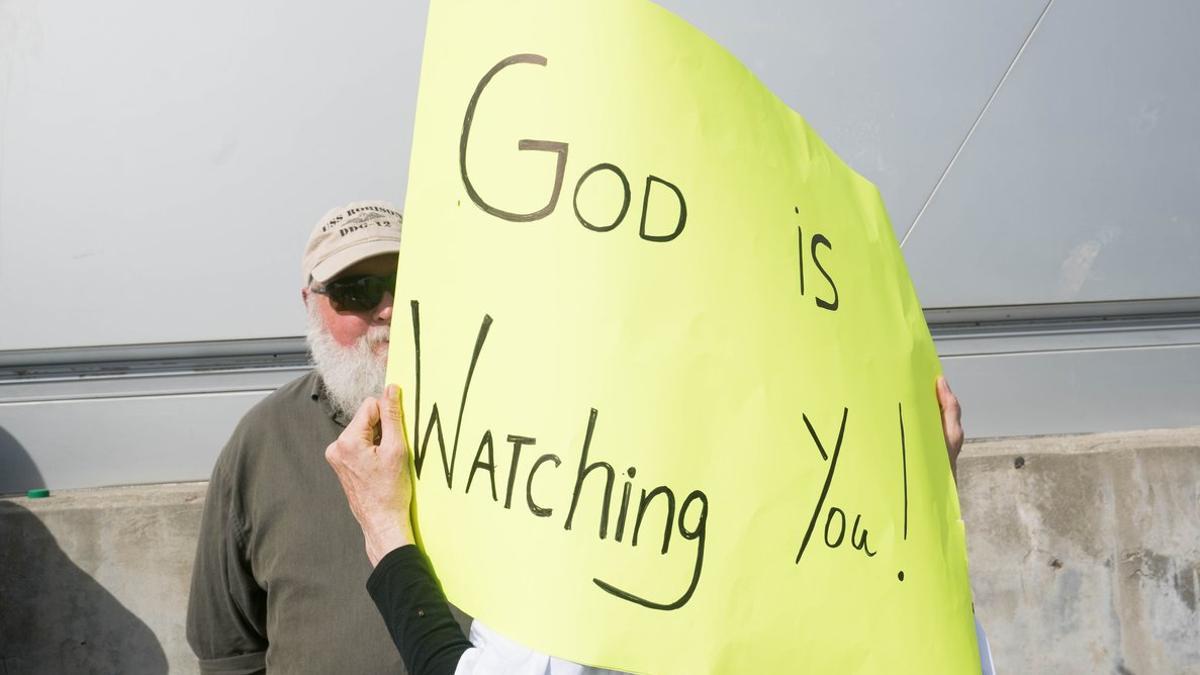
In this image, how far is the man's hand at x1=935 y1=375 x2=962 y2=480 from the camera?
4.81 feet

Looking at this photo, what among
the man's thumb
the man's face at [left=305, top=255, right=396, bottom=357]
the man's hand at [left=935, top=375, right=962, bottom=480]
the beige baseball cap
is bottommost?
the man's thumb

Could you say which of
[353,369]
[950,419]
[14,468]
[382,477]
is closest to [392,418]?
[382,477]

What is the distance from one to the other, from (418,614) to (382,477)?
0.17 meters

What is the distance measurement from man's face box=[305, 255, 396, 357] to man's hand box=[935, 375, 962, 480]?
0.96m

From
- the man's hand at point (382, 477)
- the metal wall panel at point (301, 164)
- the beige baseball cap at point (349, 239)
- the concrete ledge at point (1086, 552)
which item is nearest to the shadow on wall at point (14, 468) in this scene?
the metal wall panel at point (301, 164)

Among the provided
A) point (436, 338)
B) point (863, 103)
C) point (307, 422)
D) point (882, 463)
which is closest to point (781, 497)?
point (882, 463)

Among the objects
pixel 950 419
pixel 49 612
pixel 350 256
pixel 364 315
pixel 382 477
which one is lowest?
pixel 49 612

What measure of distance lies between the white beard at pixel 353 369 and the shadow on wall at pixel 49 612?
146 centimetres

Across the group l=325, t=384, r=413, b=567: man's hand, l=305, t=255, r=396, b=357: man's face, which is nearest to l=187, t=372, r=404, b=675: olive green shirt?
l=305, t=255, r=396, b=357: man's face

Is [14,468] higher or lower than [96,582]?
higher

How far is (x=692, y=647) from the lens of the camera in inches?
42.7

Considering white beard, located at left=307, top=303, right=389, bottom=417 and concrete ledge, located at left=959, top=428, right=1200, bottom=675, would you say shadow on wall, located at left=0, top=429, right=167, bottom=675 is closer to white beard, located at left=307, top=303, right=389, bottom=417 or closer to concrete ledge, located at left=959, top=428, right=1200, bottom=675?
white beard, located at left=307, top=303, right=389, bottom=417

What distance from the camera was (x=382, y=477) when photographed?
120 centimetres

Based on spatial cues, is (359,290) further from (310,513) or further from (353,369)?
(310,513)
